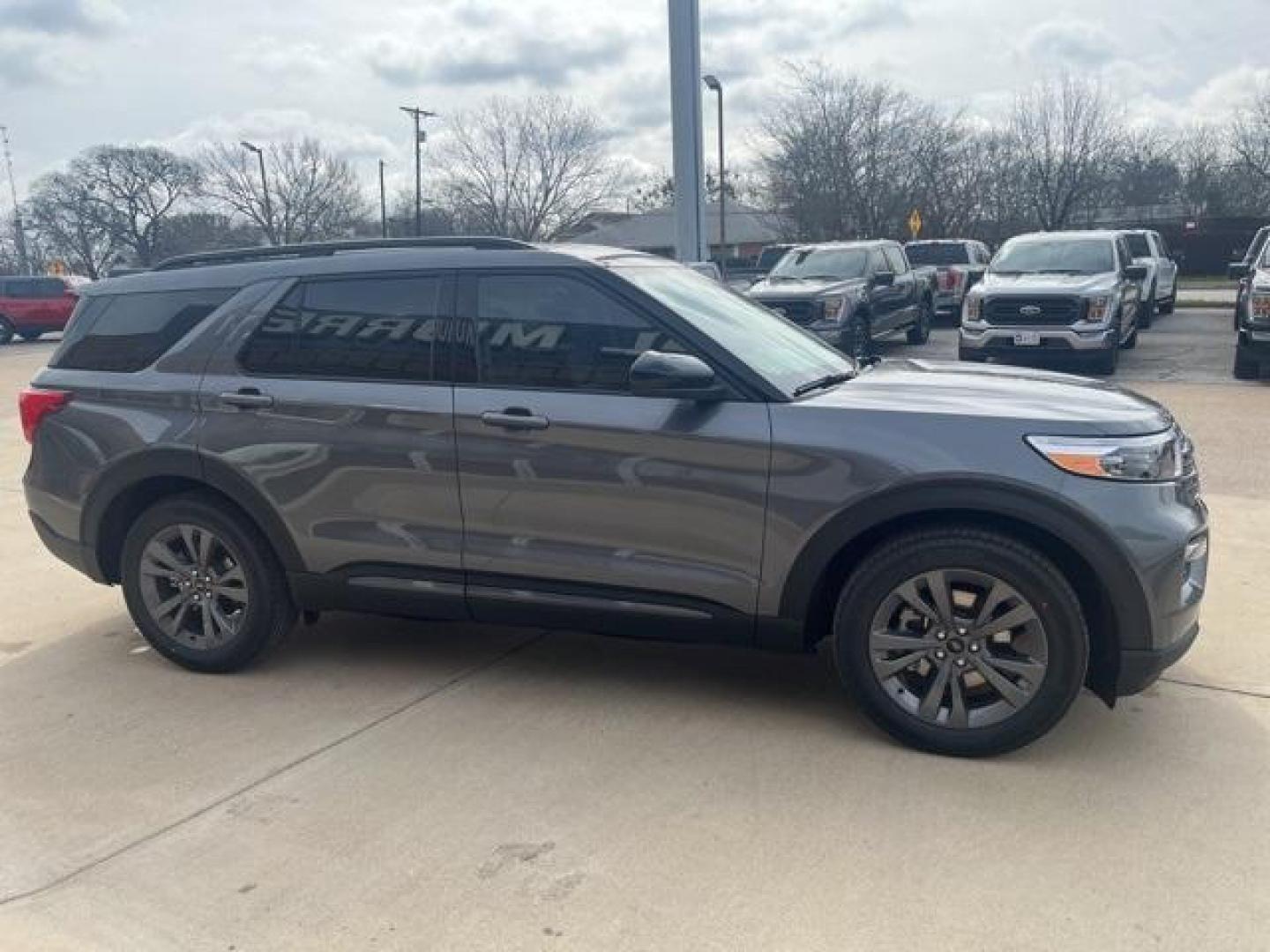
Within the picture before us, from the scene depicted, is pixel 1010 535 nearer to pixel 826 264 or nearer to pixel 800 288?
pixel 800 288

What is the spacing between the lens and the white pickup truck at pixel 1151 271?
1898cm

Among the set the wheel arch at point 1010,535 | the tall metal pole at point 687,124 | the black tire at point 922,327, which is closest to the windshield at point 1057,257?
the black tire at point 922,327

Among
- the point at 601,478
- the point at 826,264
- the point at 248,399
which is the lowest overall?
the point at 601,478

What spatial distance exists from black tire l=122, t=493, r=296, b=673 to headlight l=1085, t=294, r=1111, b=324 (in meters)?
11.5

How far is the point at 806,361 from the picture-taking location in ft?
14.0

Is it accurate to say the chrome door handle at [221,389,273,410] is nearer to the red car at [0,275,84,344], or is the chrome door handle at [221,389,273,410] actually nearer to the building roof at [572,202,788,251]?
the red car at [0,275,84,344]

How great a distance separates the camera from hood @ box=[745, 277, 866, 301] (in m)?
14.6

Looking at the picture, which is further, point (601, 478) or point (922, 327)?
point (922, 327)

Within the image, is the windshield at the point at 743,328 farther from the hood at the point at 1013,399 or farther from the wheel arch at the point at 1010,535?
the wheel arch at the point at 1010,535

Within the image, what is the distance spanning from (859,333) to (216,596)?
1184cm

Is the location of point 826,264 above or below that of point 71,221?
below

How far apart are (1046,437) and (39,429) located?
163 inches

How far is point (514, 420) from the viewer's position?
3.94m

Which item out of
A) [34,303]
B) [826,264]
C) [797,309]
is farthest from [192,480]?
[34,303]
